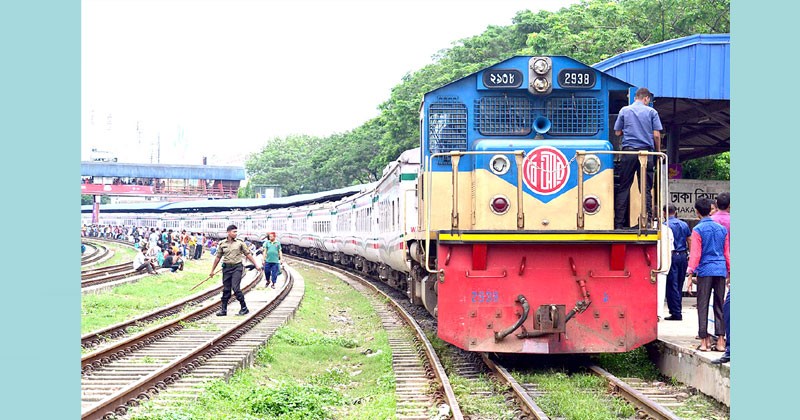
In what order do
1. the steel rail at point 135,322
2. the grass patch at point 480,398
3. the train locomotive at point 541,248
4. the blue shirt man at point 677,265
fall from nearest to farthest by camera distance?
the grass patch at point 480,398, the train locomotive at point 541,248, the blue shirt man at point 677,265, the steel rail at point 135,322

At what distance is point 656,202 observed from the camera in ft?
28.0

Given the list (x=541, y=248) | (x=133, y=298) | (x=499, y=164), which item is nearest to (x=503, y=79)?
(x=499, y=164)

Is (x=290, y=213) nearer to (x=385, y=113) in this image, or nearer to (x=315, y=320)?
(x=385, y=113)

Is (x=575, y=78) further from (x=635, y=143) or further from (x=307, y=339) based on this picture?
(x=307, y=339)

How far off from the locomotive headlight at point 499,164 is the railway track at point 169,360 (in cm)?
364

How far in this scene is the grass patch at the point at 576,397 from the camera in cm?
694

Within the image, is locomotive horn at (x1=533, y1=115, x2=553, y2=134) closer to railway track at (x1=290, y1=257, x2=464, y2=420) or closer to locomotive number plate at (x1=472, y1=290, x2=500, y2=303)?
locomotive number plate at (x1=472, y1=290, x2=500, y2=303)

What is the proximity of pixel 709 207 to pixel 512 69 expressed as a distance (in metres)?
2.53

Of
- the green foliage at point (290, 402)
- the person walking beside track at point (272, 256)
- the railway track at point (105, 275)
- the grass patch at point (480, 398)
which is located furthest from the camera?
the railway track at point (105, 275)

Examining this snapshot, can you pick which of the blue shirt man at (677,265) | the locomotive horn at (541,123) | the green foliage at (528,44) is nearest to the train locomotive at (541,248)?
the locomotive horn at (541,123)

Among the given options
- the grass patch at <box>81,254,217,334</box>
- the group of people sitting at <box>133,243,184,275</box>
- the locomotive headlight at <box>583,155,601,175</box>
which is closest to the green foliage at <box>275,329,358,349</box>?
the grass patch at <box>81,254,217,334</box>

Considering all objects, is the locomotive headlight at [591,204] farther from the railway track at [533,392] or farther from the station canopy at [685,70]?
the station canopy at [685,70]

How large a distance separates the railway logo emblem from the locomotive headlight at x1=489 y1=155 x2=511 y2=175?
22 centimetres

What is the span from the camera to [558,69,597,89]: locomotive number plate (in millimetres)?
9078
